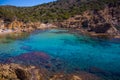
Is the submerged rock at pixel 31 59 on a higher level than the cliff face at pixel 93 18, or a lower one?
lower

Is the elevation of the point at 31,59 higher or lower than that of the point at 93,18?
lower

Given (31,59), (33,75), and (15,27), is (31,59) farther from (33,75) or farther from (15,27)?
(15,27)

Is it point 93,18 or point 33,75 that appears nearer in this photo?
point 33,75

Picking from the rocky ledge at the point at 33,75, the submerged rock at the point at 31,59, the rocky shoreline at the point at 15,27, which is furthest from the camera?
the rocky shoreline at the point at 15,27

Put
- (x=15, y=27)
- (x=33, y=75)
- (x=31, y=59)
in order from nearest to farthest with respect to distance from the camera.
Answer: (x=33, y=75) → (x=31, y=59) → (x=15, y=27)

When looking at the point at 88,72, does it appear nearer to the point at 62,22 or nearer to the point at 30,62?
the point at 30,62

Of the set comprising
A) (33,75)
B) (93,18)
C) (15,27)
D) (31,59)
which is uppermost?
(93,18)

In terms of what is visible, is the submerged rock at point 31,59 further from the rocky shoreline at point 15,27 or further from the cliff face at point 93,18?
the cliff face at point 93,18

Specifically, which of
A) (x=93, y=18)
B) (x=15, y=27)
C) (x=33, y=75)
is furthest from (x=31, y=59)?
(x=93, y=18)

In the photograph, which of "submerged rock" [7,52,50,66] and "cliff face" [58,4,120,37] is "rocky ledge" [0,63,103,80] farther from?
"cliff face" [58,4,120,37]

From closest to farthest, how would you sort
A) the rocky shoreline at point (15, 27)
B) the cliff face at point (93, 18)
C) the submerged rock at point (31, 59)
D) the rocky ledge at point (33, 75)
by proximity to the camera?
the rocky ledge at point (33, 75), the submerged rock at point (31, 59), the rocky shoreline at point (15, 27), the cliff face at point (93, 18)

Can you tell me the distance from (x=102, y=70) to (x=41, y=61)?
29.1 feet

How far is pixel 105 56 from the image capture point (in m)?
34.9

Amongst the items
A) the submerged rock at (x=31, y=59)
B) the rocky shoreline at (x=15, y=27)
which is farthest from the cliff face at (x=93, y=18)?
the submerged rock at (x=31, y=59)
